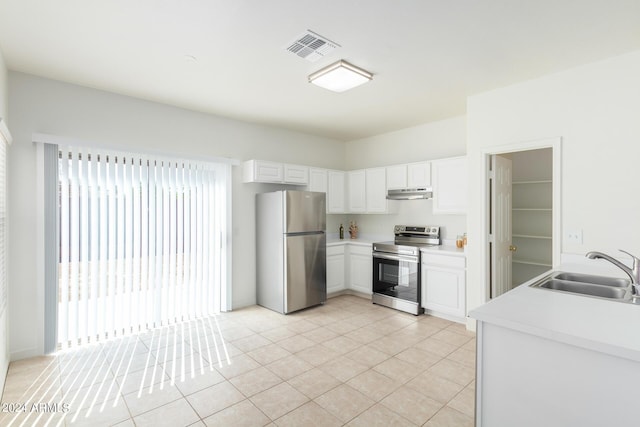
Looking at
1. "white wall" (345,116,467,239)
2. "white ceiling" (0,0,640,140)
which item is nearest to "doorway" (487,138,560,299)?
"white wall" (345,116,467,239)

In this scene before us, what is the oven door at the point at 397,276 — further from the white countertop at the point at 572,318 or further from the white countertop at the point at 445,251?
the white countertop at the point at 572,318

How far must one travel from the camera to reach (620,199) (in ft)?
8.67

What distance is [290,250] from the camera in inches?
165

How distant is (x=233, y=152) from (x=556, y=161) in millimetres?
3776

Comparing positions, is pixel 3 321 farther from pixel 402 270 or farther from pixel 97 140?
pixel 402 270

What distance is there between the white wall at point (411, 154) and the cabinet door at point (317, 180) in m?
0.97

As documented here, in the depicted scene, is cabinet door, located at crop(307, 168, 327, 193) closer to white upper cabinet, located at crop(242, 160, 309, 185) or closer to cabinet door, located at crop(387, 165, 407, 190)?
white upper cabinet, located at crop(242, 160, 309, 185)

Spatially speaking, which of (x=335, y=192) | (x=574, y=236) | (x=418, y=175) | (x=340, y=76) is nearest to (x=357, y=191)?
(x=335, y=192)

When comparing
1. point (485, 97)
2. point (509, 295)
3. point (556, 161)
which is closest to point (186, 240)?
point (509, 295)

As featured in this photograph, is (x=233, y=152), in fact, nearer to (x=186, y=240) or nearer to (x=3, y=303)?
(x=186, y=240)

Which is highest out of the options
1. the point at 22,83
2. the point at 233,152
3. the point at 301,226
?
the point at 22,83

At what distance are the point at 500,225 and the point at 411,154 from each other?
72.5 inches

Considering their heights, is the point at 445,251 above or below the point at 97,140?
below

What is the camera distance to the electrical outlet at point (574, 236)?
284cm
